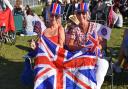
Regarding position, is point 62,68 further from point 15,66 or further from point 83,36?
point 15,66

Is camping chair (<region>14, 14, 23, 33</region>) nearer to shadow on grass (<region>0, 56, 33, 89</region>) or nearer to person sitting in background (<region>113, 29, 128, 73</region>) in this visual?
shadow on grass (<region>0, 56, 33, 89</region>)

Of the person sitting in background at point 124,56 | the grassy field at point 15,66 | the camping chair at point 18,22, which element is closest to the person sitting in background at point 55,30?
the grassy field at point 15,66

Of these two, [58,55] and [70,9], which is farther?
[70,9]

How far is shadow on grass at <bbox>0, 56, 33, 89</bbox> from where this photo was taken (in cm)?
829

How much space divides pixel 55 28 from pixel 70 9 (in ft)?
37.9

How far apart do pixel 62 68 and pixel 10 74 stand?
270cm

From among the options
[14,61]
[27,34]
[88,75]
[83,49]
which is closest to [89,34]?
[83,49]

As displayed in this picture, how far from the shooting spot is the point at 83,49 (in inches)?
275

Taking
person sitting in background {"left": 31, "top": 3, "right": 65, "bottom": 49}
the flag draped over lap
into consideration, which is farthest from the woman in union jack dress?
the flag draped over lap

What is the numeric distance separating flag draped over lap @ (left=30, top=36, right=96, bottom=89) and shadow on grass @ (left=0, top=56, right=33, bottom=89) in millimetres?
1340

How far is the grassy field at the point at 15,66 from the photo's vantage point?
8.21 metres

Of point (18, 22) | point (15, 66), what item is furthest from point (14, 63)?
point (18, 22)

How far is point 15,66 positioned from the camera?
9922 mm

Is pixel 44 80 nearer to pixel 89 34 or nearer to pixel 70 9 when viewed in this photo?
pixel 89 34
